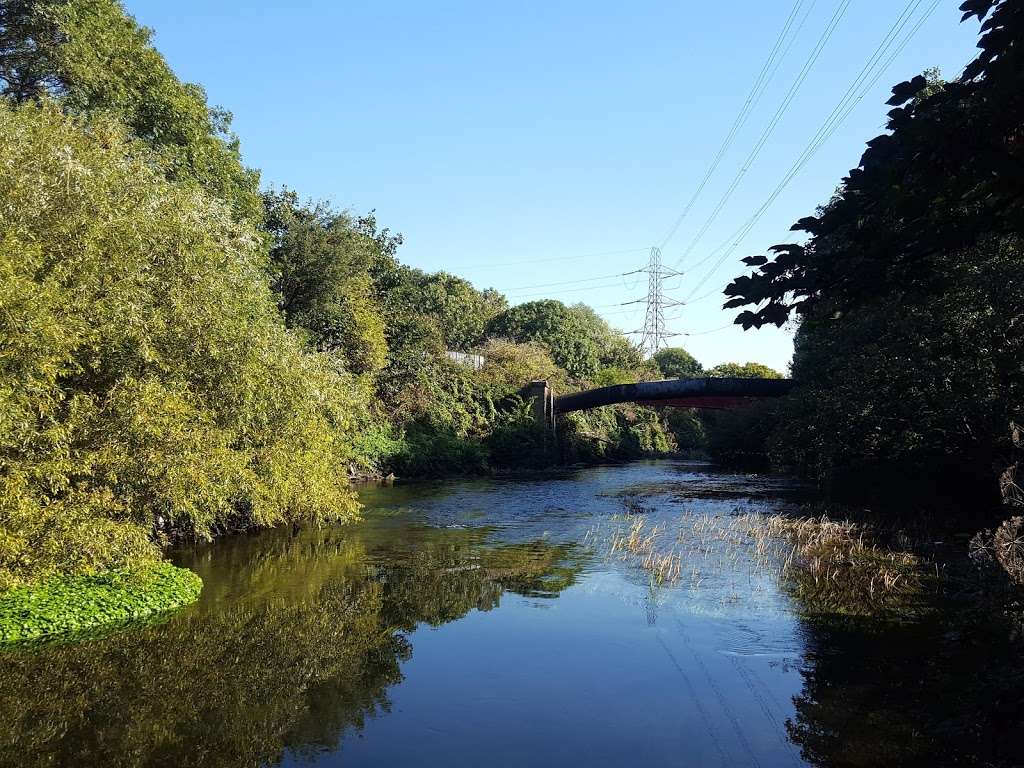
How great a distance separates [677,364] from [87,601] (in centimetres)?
11592

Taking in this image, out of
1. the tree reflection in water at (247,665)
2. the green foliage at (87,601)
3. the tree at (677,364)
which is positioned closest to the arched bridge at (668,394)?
the tree reflection in water at (247,665)

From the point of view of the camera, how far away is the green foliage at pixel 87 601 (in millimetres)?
13711

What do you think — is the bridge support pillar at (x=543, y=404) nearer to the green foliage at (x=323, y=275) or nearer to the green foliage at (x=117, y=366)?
the green foliage at (x=323, y=275)

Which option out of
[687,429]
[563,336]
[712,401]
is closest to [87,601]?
[712,401]

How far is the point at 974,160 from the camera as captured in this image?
6613 millimetres

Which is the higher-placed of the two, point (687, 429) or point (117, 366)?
point (117, 366)

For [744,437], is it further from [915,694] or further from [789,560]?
[915,694]

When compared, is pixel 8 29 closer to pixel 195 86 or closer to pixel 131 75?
pixel 131 75

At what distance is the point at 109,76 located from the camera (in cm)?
2773

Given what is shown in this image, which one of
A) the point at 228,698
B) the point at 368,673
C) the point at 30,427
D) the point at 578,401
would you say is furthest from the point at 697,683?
the point at 578,401

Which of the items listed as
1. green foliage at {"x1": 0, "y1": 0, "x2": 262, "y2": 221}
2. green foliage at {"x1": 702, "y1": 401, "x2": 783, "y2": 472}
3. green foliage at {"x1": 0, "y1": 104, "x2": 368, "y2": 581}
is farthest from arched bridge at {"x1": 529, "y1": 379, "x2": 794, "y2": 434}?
green foliage at {"x1": 0, "y1": 104, "x2": 368, "y2": 581}

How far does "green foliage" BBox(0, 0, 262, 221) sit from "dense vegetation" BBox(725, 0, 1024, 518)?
78.8 feet

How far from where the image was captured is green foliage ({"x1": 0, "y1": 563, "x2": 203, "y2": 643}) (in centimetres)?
1371

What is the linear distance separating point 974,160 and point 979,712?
268 inches
